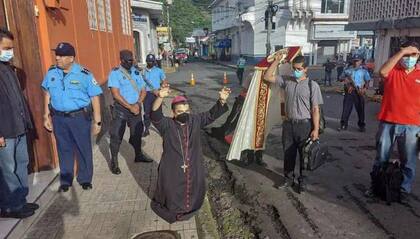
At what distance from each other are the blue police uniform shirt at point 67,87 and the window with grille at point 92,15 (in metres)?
4.10

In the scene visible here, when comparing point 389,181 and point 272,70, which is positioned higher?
point 272,70

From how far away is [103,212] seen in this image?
14.3ft

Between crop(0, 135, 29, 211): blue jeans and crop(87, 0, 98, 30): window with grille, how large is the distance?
486cm

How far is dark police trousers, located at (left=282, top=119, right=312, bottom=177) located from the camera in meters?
4.85

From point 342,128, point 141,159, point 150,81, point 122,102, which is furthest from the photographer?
point 342,128

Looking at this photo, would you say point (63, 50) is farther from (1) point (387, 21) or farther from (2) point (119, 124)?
(1) point (387, 21)

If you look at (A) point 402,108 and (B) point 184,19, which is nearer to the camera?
(A) point 402,108

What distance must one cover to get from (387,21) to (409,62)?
1307 cm

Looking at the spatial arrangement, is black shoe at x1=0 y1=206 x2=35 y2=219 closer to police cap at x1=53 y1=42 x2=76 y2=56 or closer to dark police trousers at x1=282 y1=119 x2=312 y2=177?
police cap at x1=53 y1=42 x2=76 y2=56

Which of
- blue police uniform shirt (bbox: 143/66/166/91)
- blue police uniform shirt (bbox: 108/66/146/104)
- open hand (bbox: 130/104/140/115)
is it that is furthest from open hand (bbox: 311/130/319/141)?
blue police uniform shirt (bbox: 143/66/166/91)

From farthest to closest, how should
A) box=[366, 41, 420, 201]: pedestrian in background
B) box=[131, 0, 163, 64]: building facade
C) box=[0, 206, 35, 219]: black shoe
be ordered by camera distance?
box=[131, 0, 163, 64]: building facade, box=[366, 41, 420, 201]: pedestrian in background, box=[0, 206, 35, 219]: black shoe

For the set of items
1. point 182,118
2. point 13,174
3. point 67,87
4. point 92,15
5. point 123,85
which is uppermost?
point 92,15

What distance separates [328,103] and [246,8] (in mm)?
29120

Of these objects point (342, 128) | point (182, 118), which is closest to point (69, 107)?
point (182, 118)
